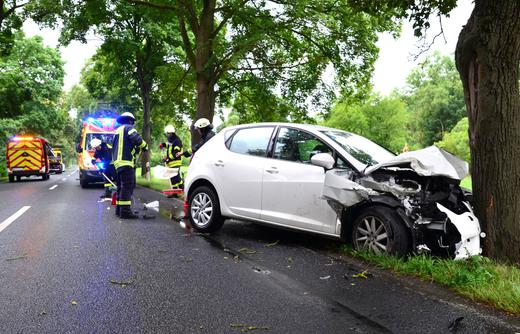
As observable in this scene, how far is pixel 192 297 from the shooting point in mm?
4074

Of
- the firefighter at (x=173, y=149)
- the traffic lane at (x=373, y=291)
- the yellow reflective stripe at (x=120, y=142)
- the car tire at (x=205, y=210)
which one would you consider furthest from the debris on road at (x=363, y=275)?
the firefighter at (x=173, y=149)

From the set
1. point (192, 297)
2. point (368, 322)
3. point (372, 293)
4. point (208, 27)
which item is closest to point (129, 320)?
point (192, 297)

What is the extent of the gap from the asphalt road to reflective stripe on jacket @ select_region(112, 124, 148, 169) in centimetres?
203

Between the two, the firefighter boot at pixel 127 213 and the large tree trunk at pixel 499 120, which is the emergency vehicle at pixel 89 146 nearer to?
the firefighter boot at pixel 127 213

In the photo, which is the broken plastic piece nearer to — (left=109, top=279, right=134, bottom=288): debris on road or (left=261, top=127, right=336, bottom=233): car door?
(left=261, top=127, right=336, bottom=233): car door

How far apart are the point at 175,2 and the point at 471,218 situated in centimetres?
1103

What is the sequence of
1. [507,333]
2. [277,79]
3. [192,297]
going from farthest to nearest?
1. [277,79]
2. [192,297]
3. [507,333]

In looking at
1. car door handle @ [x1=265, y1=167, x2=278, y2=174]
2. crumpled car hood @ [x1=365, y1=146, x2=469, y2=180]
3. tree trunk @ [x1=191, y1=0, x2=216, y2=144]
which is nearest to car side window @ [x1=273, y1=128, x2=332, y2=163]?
car door handle @ [x1=265, y1=167, x2=278, y2=174]

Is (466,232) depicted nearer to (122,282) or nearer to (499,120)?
(499,120)

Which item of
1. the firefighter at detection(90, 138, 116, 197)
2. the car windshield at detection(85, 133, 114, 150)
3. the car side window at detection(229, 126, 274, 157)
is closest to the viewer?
the car side window at detection(229, 126, 274, 157)

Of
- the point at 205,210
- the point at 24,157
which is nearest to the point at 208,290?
the point at 205,210

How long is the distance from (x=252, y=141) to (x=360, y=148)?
63.3 inches

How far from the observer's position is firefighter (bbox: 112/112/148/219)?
8.62 metres

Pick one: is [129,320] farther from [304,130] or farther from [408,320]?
[304,130]
